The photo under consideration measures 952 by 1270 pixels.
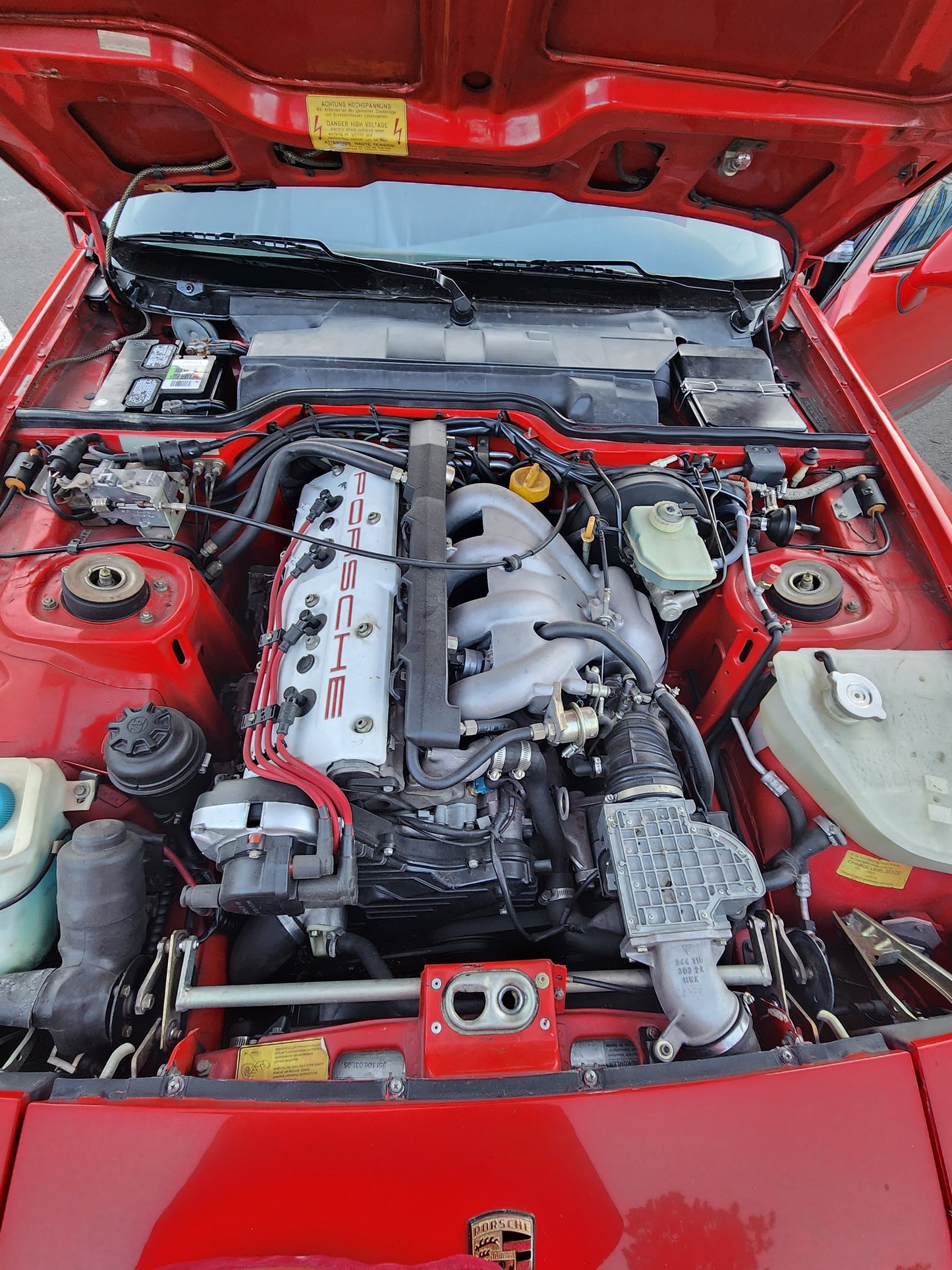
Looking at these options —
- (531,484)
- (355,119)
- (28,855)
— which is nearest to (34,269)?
(355,119)

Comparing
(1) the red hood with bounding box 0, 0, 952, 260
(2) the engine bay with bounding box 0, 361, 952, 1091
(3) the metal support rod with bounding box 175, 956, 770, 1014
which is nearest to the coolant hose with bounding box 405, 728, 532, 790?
(2) the engine bay with bounding box 0, 361, 952, 1091

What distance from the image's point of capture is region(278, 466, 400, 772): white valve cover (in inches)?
51.2

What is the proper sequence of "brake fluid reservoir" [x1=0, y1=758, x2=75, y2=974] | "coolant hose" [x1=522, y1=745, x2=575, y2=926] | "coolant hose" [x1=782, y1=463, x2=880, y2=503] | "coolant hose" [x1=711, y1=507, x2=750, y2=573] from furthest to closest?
1. "coolant hose" [x1=782, y1=463, x2=880, y2=503]
2. "coolant hose" [x1=711, y1=507, x2=750, y2=573]
3. "coolant hose" [x1=522, y1=745, x2=575, y2=926]
4. "brake fluid reservoir" [x1=0, y1=758, x2=75, y2=974]

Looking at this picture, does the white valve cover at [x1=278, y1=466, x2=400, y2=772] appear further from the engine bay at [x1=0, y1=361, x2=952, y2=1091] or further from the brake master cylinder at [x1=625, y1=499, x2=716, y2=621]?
the brake master cylinder at [x1=625, y1=499, x2=716, y2=621]

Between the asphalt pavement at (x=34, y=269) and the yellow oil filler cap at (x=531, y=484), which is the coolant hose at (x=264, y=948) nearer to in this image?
the yellow oil filler cap at (x=531, y=484)

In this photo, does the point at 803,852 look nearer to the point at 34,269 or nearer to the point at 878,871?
the point at 878,871

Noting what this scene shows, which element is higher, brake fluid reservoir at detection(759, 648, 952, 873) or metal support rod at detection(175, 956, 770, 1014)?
brake fluid reservoir at detection(759, 648, 952, 873)

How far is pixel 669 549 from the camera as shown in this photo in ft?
5.13

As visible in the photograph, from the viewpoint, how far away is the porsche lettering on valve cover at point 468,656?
2.92ft

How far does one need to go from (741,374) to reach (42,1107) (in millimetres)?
2261

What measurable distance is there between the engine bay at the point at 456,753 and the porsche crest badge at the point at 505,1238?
200 mm

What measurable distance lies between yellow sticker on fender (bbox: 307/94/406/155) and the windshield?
0.29 metres

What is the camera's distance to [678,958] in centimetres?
115

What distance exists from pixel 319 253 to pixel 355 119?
429 mm
